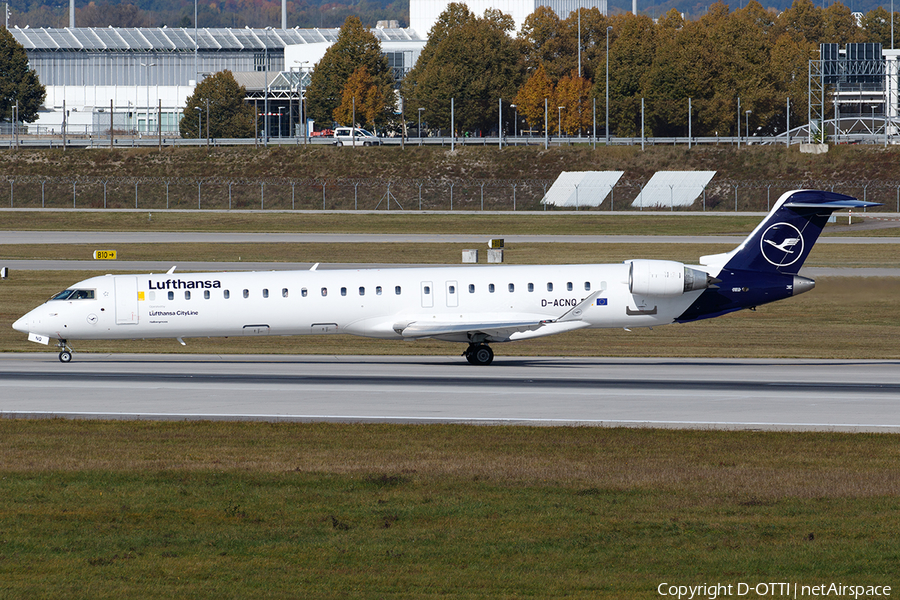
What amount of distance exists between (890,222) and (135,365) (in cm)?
6621

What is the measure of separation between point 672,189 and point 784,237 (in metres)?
71.5

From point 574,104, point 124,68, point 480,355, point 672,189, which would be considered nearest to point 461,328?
point 480,355

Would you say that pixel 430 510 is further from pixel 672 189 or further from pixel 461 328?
pixel 672 189

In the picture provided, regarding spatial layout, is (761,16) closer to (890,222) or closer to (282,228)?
(890,222)

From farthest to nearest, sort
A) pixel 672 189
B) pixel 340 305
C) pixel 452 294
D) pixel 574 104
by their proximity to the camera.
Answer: pixel 574 104
pixel 672 189
pixel 452 294
pixel 340 305

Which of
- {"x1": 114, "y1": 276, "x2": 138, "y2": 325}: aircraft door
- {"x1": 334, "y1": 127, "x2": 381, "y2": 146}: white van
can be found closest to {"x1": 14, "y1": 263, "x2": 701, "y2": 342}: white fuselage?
{"x1": 114, "y1": 276, "x2": 138, "y2": 325}: aircraft door

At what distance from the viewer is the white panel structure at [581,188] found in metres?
103

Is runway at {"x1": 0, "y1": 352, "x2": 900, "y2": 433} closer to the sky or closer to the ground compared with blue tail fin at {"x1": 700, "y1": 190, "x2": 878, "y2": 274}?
closer to the ground

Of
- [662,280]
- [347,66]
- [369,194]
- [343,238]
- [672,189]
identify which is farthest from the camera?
[347,66]

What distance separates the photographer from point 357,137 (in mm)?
138000

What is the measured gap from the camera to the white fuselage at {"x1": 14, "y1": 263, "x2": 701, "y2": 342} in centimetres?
3334

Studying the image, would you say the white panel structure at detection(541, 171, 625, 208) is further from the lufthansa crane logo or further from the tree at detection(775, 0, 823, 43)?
the tree at detection(775, 0, 823, 43)

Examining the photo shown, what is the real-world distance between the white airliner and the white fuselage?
31 millimetres

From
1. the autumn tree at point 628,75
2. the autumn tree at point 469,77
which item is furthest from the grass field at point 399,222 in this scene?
the autumn tree at point 469,77
